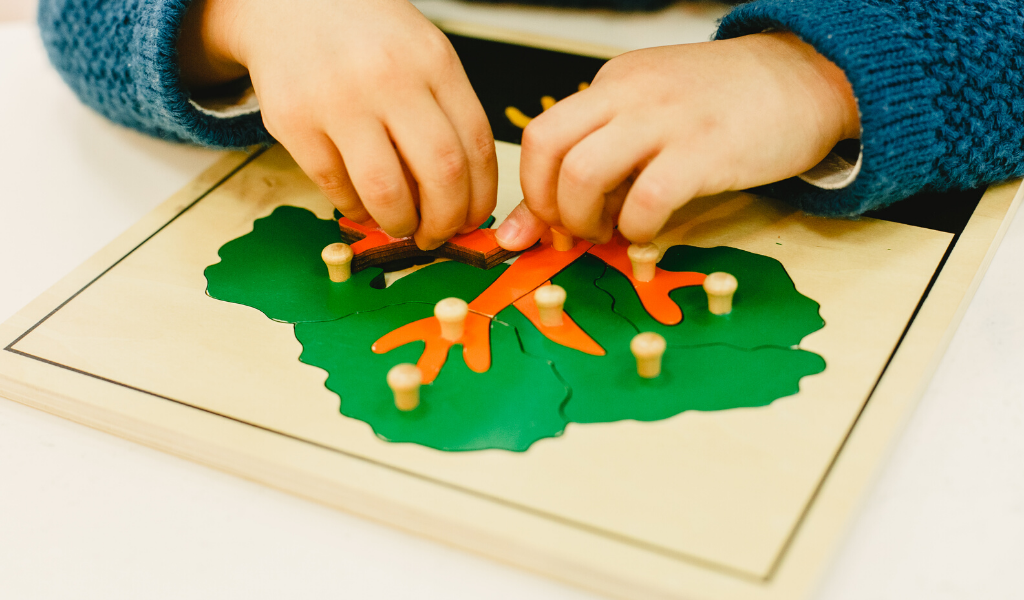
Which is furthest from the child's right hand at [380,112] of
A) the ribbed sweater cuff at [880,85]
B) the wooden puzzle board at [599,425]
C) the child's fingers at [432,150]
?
the ribbed sweater cuff at [880,85]

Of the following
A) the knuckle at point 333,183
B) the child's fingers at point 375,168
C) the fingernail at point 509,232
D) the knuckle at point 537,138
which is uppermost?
the knuckle at point 537,138

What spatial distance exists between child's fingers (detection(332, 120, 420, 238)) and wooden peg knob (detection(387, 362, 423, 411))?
4.4 inches

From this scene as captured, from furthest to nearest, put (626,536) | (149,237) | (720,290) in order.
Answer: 1. (149,237)
2. (720,290)
3. (626,536)

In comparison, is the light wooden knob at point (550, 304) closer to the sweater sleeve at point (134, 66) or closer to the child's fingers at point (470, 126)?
the child's fingers at point (470, 126)

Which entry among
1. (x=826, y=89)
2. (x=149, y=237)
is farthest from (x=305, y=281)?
(x=826, y=89)

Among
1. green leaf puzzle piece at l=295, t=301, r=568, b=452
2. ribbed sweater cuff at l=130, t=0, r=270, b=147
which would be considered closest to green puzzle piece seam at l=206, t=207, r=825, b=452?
green leaf puzzle piece at l=295, t=301, r=568, b=452

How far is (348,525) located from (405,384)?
7 centimetres

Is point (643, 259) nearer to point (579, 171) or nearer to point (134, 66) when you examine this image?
point (579, 171)

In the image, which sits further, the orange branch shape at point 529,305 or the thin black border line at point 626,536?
the orange branch shape at point 529,305

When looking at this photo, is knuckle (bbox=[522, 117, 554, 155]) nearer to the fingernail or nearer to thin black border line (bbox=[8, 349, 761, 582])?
the fingernail

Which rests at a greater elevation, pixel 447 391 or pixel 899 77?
pixel 899 77

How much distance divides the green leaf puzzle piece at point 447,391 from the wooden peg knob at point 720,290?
0.34 feet

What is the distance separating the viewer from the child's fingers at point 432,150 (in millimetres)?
450

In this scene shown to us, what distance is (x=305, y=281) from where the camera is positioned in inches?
19.8
